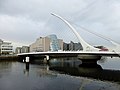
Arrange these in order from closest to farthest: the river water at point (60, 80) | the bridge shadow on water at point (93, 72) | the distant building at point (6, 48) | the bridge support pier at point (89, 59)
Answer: the river water at point (60, 80), the bridge shadow on water at point (93, 72), the bridge support pier at point (89, 59), the distant building at point (6, 48)

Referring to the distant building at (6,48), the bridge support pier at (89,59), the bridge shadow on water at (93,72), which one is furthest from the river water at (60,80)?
the distant building at (6,48)

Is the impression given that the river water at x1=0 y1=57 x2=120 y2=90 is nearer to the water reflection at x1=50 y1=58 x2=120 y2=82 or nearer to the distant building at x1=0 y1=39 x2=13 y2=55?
the water reflection at x1=50 y1=58 x2=120 y2=82

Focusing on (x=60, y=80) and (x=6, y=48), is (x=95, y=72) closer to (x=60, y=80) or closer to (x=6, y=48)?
(x=60, y=80)

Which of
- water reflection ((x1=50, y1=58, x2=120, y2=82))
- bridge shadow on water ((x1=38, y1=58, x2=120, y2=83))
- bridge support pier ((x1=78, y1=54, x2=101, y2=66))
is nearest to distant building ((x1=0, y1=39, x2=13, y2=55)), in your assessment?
bridge support pier ((x1=78, y1=54, x2=101, y2=66))

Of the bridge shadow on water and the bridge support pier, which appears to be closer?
the bridge shadow on water

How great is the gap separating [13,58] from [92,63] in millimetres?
39665

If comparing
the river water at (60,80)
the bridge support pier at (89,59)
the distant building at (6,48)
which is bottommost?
the river water at (60,80)

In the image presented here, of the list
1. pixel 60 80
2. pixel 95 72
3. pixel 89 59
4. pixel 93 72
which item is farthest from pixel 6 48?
pixel 60 80

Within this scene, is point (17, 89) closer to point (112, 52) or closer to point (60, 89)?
point (60, 89)

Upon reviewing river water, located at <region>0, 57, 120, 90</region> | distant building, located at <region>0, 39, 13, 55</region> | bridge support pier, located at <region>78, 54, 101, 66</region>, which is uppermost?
distant building, located at <region>0, 39, 13, 55</region>

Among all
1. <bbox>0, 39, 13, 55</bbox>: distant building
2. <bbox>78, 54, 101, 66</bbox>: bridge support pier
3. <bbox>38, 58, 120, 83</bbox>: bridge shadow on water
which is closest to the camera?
<bbox>38, 58, 120, 83</bbox>: bridge shadow on water

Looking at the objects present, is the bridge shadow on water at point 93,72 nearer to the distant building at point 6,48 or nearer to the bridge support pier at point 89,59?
the bridge support pier at point 89,59

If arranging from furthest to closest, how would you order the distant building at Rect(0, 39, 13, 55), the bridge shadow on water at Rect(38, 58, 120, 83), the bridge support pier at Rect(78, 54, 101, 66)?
the distant building at Rect(0, 39, 13, 55) < the bridge support pier at Rect(78, 54, 101, 66) < the bridge shadow on water at Rect(38, 58, 120, 83)

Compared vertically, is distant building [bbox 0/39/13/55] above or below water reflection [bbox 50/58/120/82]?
above
